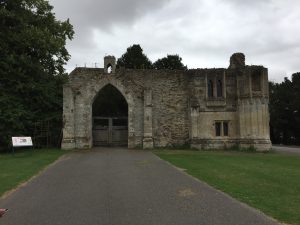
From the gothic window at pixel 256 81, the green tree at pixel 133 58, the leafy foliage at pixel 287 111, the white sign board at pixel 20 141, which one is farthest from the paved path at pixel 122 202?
the leafy foliage at pixel 287 111

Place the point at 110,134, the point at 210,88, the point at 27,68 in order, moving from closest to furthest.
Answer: the point at 27,68
the point at 210,88
the point at 110,134

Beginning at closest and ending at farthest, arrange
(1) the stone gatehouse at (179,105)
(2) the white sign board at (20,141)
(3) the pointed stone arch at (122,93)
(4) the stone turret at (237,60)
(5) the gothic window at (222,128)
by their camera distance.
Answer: (2) the white sign board at (20,141) → (1) the stone gatehouse at (179,105) → (3) the pointed stone arch at (122,93) → (5) the gothic window at (222,128) → (4) the stone turret at (237,60)

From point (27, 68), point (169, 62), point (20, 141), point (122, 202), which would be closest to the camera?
point (122, 202)

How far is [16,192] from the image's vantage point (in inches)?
444

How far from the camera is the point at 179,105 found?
30.9 meters

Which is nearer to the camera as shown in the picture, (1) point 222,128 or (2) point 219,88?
(1) point 222,128

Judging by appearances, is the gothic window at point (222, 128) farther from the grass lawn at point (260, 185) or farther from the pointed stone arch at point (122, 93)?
the grass lawn at point (260, 185)

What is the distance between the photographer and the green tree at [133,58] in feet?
169

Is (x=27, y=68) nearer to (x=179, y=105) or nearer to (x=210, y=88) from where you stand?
(x=179, y=105)

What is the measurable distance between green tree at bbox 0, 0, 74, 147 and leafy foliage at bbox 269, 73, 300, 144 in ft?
125

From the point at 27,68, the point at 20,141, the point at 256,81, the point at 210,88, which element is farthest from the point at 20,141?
the point at 256,81

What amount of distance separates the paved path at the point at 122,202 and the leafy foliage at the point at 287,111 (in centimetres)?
4685

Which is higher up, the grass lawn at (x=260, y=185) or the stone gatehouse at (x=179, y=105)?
the stone gatehouse at (x=179, y=105)

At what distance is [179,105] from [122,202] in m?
21.5
